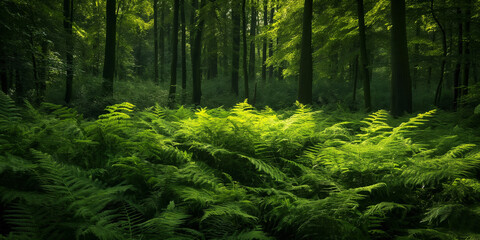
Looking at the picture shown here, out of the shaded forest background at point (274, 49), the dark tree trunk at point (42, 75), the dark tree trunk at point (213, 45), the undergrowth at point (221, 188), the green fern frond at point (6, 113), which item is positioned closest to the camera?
the undergrowth at point (221, 188)

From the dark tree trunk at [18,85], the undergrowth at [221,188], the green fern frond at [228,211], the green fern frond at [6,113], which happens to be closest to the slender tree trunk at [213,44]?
the dark tree trunk at [18,85]

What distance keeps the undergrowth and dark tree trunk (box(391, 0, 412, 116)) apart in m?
4.30

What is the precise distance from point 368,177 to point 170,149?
220 cm

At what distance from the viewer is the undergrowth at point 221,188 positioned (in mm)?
1827

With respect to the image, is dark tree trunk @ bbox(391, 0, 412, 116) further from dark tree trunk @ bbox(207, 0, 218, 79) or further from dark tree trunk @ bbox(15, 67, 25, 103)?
dark tree trunk @ bbox(15, 67, 25, 103)

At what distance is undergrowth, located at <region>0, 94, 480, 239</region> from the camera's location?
5.99ft

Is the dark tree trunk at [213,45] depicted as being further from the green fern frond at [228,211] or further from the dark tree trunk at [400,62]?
the green fern frond at [228,211]

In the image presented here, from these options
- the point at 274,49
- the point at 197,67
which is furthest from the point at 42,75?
the point at 274,49

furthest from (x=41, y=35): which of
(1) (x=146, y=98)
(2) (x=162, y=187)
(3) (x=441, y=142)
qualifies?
(3) (x=441, y=142)

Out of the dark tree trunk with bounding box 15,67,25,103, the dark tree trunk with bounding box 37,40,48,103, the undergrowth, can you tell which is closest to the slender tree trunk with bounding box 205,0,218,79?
the dark tree trunk with bounding box 37,40,48,103

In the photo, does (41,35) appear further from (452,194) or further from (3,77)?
(452,194)

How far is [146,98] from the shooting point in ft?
50.0

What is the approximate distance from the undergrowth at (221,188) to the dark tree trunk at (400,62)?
169 inches

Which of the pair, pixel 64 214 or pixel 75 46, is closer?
pixel 64 214
